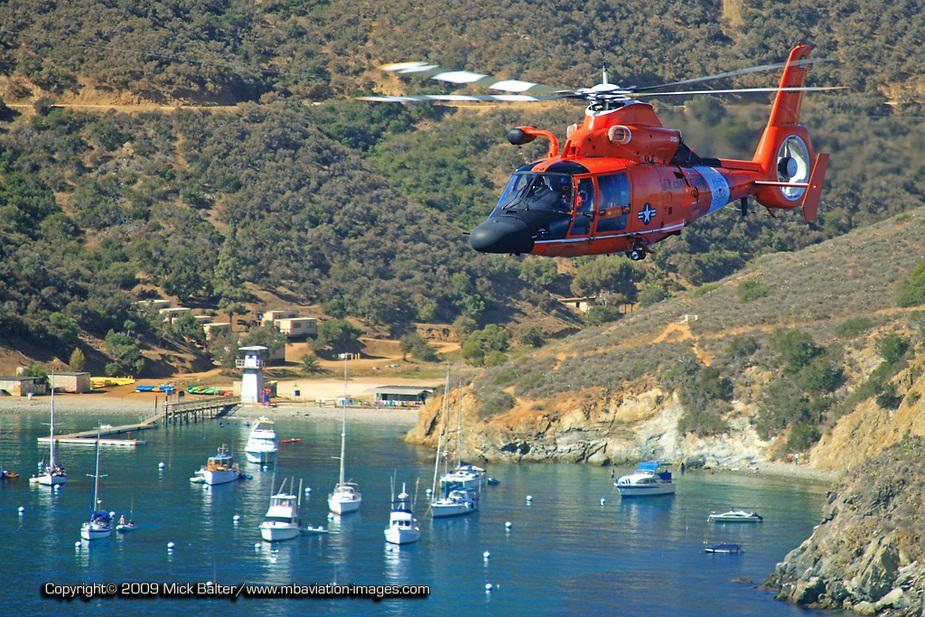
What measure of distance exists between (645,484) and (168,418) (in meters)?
47.0

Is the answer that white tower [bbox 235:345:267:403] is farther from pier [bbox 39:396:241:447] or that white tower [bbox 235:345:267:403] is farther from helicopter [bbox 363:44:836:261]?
helicopter [bbox 363:44:836:261]

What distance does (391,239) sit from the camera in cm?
14450

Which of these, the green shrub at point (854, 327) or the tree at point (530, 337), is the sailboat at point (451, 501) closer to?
the green shrub at point (854, 327)

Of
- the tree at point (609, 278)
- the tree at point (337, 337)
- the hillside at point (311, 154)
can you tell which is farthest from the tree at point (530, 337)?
the tree at point (337, 337)

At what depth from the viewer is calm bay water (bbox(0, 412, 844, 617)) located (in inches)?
2180

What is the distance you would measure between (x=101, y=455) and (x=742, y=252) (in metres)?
88.2

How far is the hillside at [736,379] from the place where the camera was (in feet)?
269

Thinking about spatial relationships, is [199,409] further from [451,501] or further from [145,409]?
[451,501]

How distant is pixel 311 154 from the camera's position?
6112 inches

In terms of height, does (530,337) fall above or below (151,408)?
above

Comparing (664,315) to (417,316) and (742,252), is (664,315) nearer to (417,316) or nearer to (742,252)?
(417,316)

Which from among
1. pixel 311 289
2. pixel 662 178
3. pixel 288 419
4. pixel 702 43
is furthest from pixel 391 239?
pixel 662 178

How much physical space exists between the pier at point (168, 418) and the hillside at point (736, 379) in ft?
71.3

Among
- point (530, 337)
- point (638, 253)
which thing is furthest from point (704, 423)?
point (638, 253)
